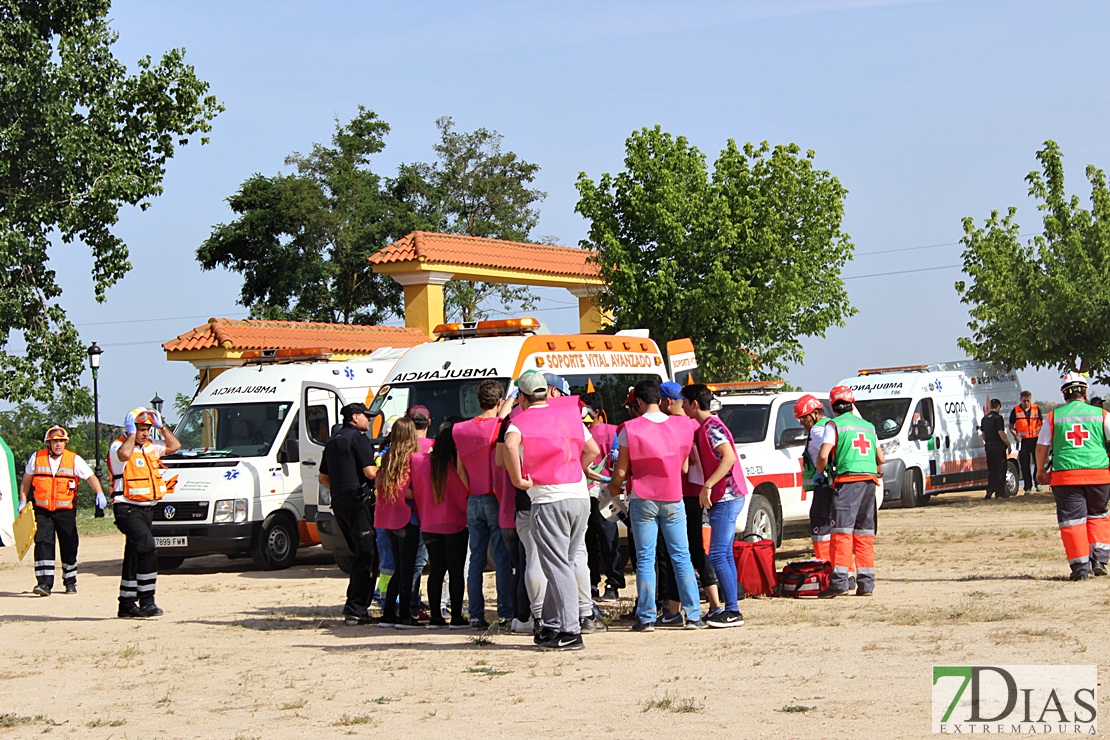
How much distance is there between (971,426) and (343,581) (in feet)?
47.1

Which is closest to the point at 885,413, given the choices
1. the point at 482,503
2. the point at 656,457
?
the point at 482,503

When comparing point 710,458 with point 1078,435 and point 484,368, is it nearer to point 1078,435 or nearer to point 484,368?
point 1078,435

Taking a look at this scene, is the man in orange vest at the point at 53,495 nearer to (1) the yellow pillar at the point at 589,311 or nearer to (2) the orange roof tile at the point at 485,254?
(2) the orange roof tile at the point at 485,254

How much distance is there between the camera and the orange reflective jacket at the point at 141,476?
1262 cm

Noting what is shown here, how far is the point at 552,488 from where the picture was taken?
987 centimetres

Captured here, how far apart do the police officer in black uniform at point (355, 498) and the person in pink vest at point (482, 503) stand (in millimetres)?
1030

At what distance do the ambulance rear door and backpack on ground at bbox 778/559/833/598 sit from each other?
6.32 metres

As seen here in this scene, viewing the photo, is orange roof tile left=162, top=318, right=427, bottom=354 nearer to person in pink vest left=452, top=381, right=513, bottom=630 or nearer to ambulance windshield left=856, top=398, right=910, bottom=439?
ambulance windshield left=856, top=398, right=910, bottom=439

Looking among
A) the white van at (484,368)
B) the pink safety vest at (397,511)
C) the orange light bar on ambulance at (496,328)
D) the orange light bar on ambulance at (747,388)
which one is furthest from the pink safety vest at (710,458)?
the orange light bar on ambulance at (747,388)

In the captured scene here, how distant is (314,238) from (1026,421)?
85.8 ft

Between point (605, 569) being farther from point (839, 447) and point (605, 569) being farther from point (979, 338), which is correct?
point (979, 338)

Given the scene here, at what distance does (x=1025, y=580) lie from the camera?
13.0 m

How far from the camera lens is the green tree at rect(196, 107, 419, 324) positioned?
148 feet

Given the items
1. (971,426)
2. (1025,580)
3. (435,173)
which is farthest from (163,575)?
(435,173)
